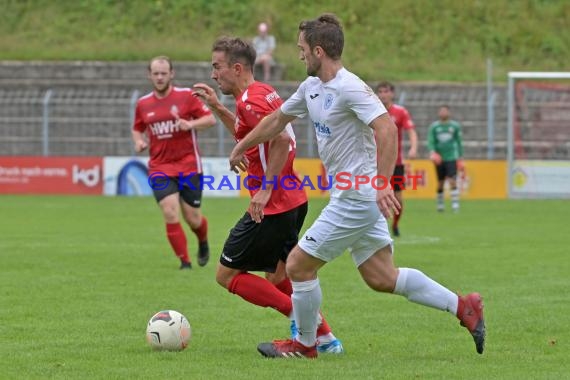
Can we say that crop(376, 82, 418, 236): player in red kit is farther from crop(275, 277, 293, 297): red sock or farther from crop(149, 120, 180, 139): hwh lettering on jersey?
crop(275, 277, 293, 297): red sock

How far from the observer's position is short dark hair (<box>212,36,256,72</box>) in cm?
772

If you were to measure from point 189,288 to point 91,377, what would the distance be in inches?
172

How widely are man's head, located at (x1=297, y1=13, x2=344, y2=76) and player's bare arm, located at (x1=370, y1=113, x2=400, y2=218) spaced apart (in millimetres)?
503

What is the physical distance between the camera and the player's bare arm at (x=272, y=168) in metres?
7.33

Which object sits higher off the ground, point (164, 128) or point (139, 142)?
point (164, 128)

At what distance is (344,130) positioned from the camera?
6918 mm

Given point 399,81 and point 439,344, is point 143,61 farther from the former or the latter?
point 439,344

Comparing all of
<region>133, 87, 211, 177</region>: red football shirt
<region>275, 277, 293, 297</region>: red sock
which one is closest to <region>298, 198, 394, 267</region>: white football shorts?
<region>275, 277, 293, 297</region>: red sock

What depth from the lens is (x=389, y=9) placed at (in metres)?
35.5

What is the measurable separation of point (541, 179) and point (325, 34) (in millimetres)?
21025

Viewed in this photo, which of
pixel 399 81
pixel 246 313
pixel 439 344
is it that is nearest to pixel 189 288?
pixel 246 313

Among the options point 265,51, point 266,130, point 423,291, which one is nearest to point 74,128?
point 265,51

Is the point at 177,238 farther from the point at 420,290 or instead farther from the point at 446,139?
the point at 446,139

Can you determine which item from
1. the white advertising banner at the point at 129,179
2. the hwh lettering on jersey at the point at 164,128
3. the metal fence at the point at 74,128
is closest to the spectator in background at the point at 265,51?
the metal fence at the point at 74,128
